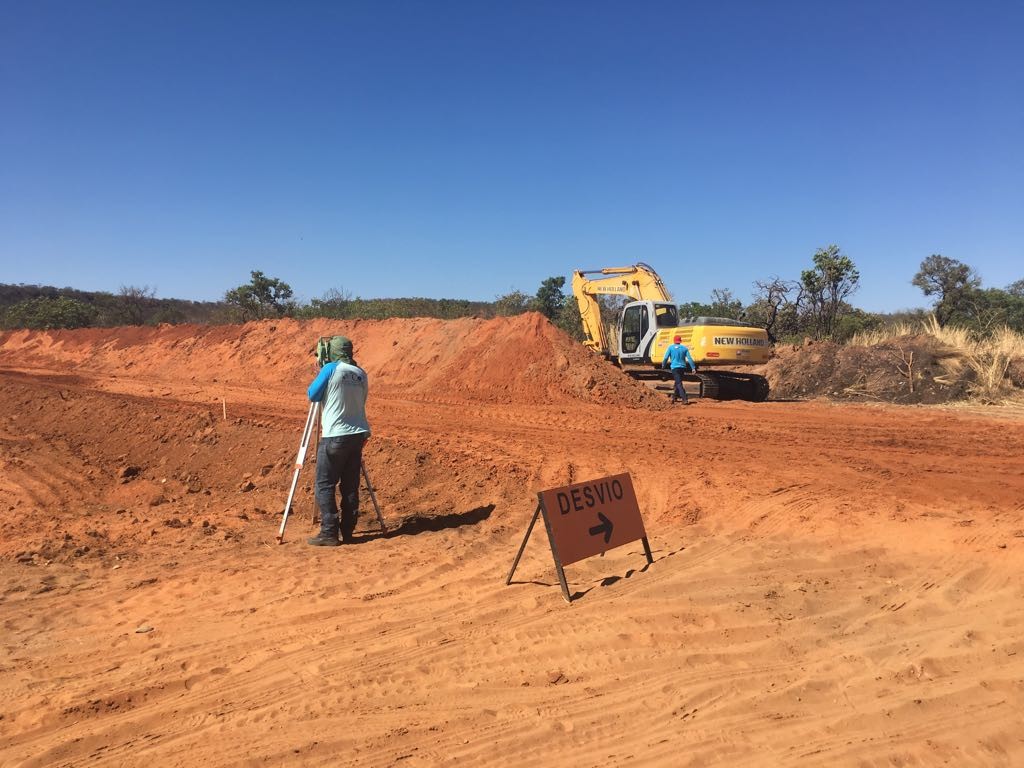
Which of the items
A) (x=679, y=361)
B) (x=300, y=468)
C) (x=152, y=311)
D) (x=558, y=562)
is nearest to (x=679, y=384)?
(x=679, y=361)

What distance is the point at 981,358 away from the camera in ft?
58.1

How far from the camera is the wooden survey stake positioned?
5055 mm

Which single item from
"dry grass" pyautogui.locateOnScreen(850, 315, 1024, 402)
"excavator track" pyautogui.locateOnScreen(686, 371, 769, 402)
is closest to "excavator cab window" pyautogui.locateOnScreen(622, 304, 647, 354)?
"excavator track" pyautogui.locateOnScreen(686, 371, 769, 402)

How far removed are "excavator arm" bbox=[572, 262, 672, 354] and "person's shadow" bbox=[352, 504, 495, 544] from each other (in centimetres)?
A: 1304

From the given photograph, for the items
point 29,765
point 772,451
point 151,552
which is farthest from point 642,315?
point 29,765

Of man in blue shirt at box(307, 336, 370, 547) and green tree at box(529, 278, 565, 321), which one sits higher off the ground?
green tree at box(529, 278, 565, 321)

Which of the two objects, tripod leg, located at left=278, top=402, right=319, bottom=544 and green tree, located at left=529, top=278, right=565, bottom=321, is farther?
green tree, located at left=529, top=278, right=565, bottom=321

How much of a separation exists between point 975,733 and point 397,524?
5526 mm

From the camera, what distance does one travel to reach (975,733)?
3283 millimetres

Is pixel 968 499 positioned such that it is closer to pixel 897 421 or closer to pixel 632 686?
pixel 632 686

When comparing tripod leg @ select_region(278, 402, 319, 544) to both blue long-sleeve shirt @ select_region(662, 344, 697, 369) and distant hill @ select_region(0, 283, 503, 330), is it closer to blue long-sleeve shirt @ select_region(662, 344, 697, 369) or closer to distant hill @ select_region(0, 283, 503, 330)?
blue long-sleeve shirt @ select_region(662, 344, 697, 369)

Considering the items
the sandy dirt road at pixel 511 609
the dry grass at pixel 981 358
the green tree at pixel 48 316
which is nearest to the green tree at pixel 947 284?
the dry grass at pixel 981 358

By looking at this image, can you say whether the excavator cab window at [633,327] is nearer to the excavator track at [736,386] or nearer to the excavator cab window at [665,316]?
the excavator cab window at [665,316]

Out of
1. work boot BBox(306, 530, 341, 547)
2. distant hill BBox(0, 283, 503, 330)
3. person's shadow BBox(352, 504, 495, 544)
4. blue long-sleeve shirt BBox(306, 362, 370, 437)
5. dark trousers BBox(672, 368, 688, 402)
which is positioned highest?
distant hill BBox(0, 283, 503, 330)
